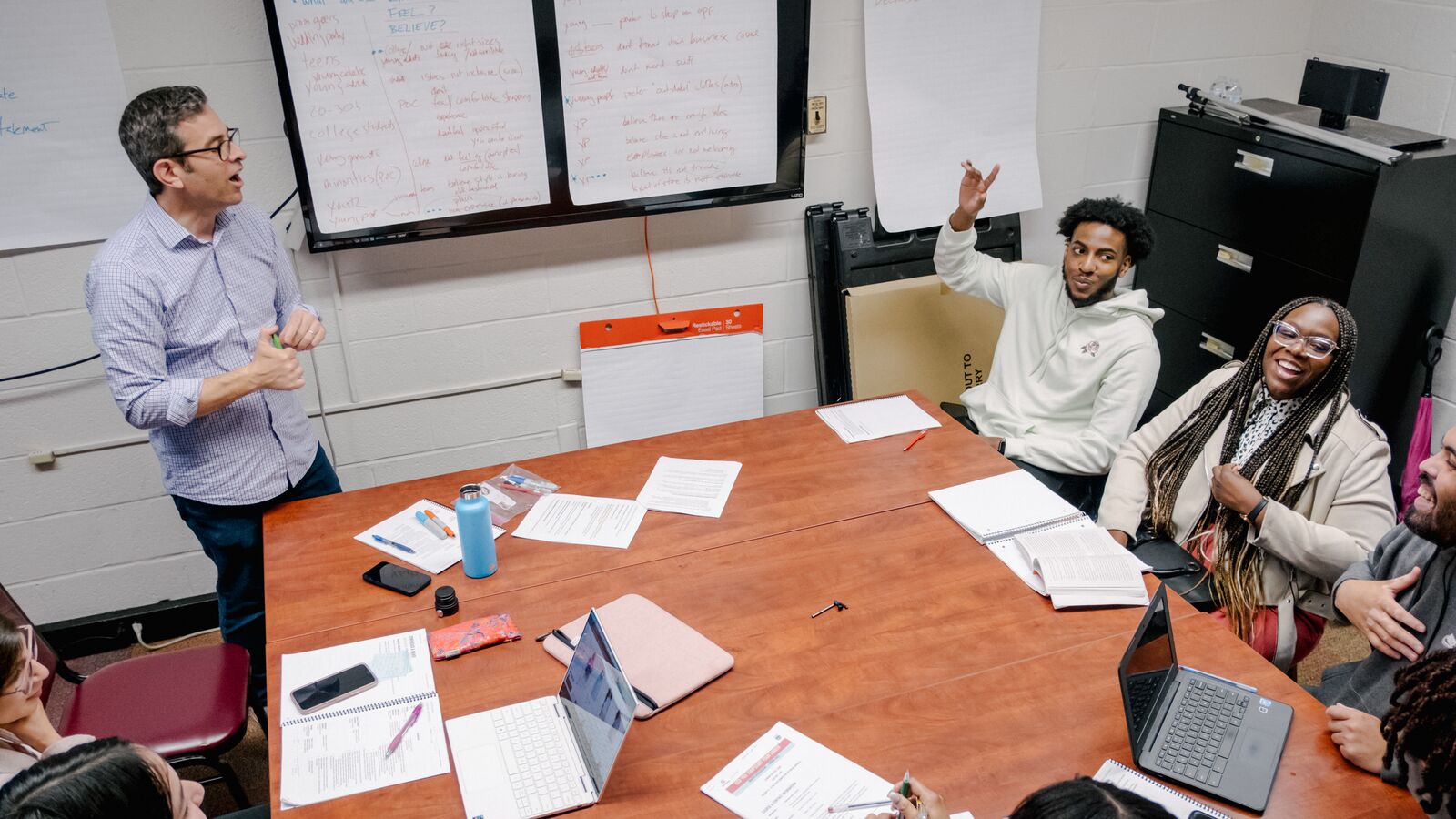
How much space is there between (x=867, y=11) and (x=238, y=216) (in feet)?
6.16

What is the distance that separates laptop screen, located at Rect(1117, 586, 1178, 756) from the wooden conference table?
56mm

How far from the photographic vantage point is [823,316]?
3.30 meters

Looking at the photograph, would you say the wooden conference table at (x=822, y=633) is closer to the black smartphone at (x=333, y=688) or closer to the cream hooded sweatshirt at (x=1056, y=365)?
the black smartphone at (x=333, y=688)

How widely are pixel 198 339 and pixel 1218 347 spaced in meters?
3.07

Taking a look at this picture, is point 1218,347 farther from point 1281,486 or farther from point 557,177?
point 557,177

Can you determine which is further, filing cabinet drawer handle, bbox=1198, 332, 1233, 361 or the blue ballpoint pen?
filing cabinet drawer handle, bbox=1198, 332, 1233, 361

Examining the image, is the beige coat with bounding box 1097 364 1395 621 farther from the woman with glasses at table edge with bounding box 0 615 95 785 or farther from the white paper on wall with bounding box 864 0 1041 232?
the woman with glasses at table edge with bounding box 0 615 95 785

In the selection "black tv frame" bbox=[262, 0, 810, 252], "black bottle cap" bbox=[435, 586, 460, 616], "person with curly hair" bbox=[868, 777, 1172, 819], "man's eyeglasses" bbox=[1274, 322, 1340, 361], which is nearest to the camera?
"person with curly hair" bbox=[868, 777, 1172, 819]

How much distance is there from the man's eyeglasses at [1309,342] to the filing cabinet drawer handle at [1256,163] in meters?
1.09

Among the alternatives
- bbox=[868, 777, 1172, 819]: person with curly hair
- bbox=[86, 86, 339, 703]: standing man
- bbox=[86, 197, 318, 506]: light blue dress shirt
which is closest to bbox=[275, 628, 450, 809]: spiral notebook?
bbox=[86, 86, 339, 703]: standing man

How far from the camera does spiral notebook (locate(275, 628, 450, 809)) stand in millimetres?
1544

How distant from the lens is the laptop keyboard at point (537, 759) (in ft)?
4.96

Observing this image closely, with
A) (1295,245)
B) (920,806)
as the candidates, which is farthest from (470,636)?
(1295,245)

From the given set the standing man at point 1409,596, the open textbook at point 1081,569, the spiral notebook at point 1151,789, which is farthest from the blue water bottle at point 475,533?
the standing man at point 1409,596
